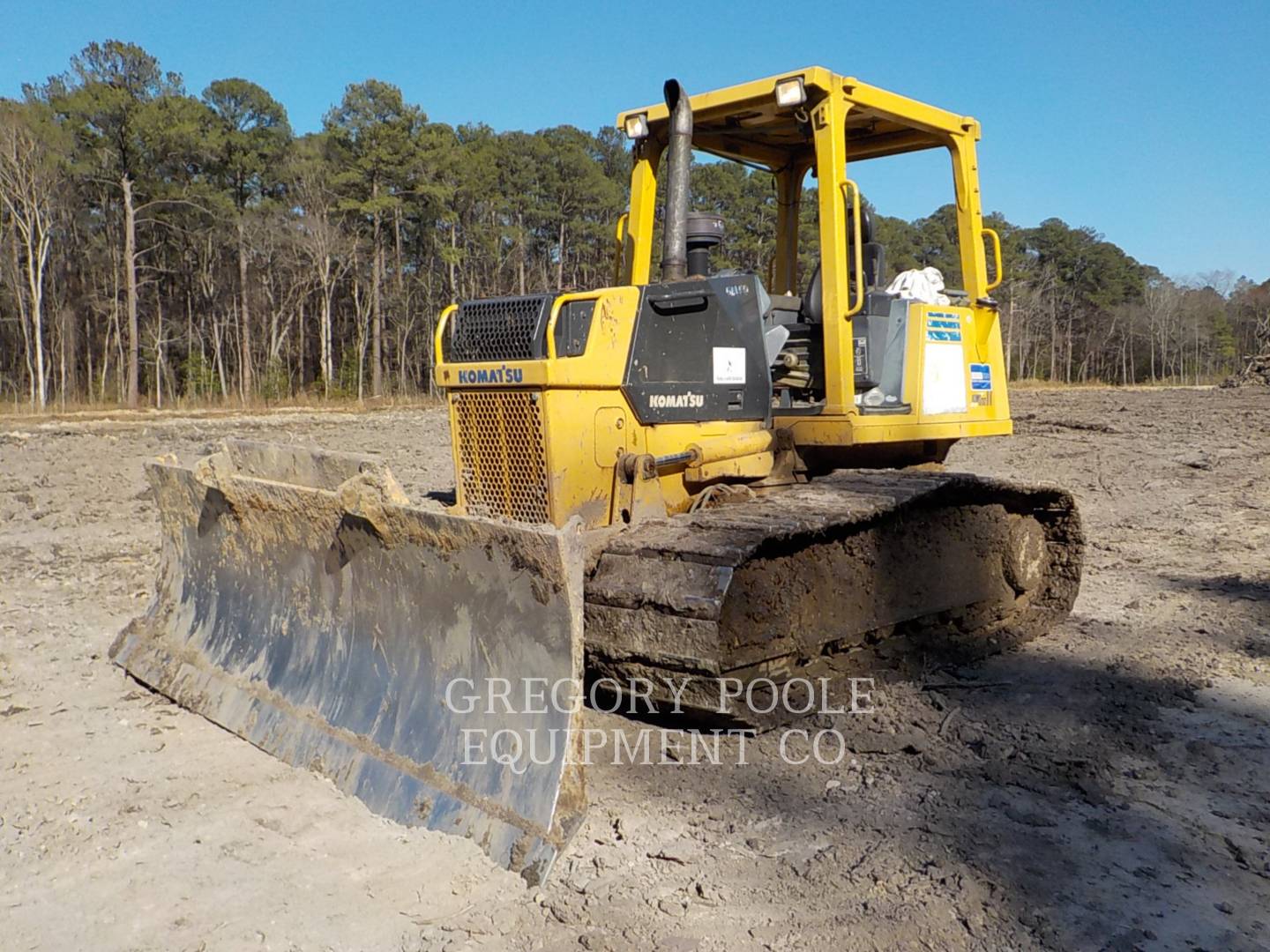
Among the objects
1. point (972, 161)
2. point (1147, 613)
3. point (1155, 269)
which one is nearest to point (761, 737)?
point (1147, 613)

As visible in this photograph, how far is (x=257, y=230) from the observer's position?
3788 cm

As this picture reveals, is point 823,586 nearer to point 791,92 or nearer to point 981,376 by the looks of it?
point 981,376

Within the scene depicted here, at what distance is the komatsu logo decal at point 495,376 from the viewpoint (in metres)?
4.31

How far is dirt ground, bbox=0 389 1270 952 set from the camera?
271 centimetres

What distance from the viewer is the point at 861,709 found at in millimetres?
4297

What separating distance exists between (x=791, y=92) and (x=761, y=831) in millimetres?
3329

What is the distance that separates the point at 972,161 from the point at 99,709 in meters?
5.19

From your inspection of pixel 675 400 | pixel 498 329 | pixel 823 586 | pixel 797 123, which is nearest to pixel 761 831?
pixel 823 586

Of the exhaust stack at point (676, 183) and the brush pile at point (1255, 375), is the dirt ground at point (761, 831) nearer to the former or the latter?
the exhaust stack at point (676, 183)

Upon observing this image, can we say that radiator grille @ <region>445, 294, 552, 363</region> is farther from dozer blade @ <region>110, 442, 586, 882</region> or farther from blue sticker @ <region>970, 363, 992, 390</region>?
blue sticker @ <region>970, 363, 992, 390</region>

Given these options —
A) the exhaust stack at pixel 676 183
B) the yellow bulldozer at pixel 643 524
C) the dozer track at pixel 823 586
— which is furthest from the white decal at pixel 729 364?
the dozer track at pixel 823 586

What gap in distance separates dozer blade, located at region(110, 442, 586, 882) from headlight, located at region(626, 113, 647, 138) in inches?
99.2

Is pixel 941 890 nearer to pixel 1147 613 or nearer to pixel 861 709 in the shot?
pixel 861 709

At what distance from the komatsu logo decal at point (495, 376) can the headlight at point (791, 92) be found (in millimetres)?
1858
